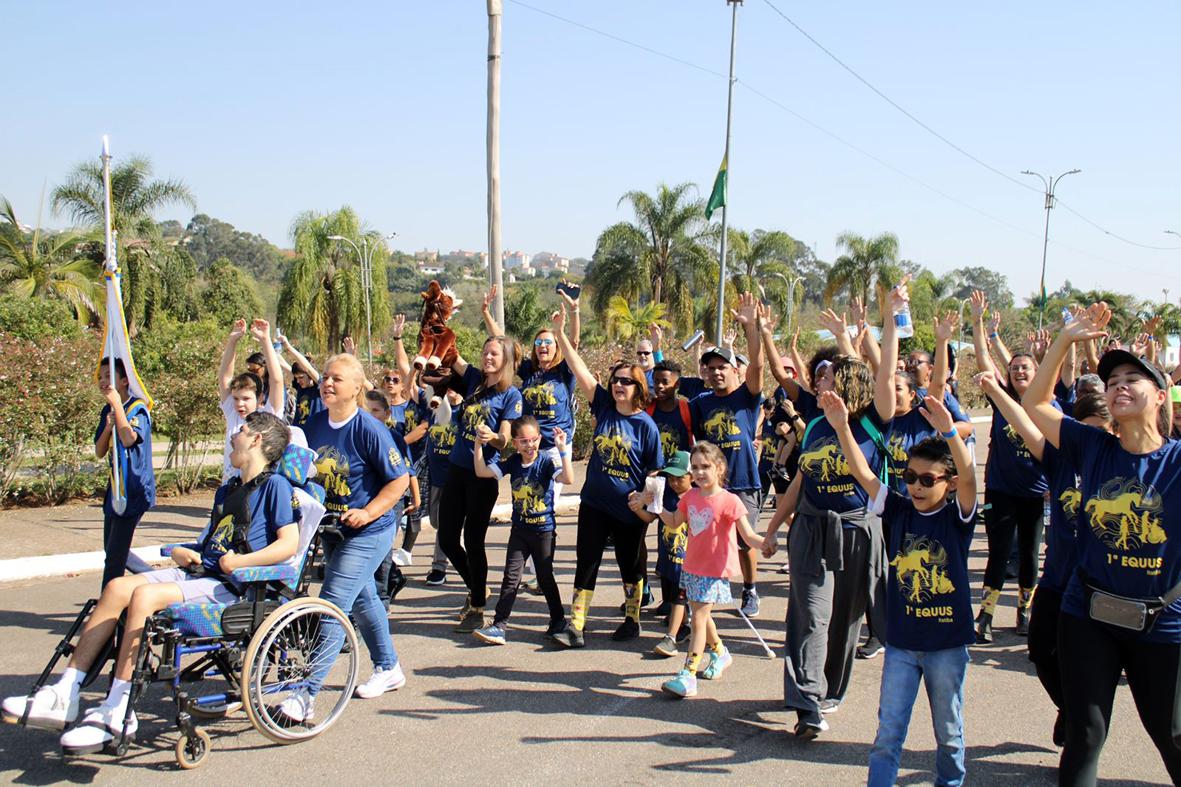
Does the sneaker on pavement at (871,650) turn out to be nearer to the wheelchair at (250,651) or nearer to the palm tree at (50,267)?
the wheelchair at (250,651)

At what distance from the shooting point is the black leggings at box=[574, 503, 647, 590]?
6.84m

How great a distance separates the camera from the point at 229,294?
165 feet

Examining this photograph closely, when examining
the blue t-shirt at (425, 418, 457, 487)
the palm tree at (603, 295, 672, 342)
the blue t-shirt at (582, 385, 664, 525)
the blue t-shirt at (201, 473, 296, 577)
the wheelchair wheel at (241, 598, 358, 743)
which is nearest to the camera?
the wheelchair wheel at (241, 598, 358, 743)

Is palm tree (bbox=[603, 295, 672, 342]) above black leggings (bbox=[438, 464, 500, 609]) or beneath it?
above

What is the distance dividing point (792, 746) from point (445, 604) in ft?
11.7

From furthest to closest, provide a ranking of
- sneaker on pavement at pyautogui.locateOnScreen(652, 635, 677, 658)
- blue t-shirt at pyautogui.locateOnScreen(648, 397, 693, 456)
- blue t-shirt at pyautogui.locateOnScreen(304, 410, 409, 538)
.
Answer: blue t-shirt at pyautogui.locateOnScreen(648, 397, 693, 456) → sneaker on pavement at pyautogui.locateOnScreen(652, 635, 677, 658) → blue t-shirt at pyautogui.locateOnScreen(304, 410, 409, 538)

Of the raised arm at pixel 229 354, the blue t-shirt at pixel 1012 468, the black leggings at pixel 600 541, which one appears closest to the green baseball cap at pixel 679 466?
the black leggings at pixel 600 541

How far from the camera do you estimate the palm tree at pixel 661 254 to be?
36406 mm

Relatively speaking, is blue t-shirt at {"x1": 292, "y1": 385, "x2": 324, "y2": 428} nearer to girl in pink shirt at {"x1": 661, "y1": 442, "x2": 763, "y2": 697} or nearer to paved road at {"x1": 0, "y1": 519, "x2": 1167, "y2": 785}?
paved road at {"x1": 0, "y1": 519, "x2": 1167, "y2": 785}

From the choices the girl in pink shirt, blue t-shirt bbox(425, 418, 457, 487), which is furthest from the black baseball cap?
blue t-shirt bbox(425, 418, 457, 487)

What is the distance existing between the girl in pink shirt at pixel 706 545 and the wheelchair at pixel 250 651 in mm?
1896

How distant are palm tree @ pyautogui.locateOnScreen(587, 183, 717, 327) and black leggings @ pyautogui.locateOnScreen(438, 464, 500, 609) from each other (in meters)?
29.7

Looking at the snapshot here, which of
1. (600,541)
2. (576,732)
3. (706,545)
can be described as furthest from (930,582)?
(600,541)

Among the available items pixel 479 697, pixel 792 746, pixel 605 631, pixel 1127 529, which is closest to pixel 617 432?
pixel 605 631
